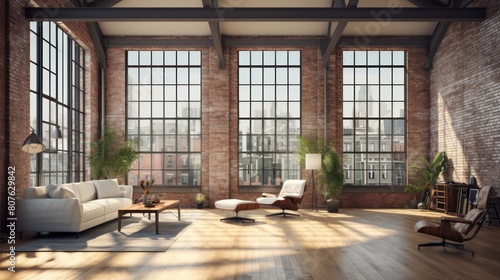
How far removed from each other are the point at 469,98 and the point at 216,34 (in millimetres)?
5923

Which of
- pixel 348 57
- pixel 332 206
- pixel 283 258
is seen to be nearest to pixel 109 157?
pixel 332 206

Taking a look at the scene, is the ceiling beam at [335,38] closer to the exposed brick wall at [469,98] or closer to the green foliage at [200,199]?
the exposed brick wall at [469,98]

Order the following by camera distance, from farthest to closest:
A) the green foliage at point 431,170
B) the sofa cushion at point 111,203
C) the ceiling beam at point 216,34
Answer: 1. the green foliage at point 431,170
2. the ceiling beam at point 216,34
3. the sofa cushion at point 111,203

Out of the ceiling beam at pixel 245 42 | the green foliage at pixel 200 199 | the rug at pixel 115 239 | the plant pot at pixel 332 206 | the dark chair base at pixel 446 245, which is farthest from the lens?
the ceiling beam at pixel 245 42

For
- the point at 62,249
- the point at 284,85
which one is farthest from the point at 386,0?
the point at 62,249

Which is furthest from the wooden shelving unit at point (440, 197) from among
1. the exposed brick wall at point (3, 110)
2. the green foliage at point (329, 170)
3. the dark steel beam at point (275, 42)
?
the exposed brick wall at point (3, 110)

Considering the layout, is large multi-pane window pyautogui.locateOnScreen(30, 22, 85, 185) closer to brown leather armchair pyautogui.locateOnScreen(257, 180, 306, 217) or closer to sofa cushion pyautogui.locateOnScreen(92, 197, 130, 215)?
sofa cushion pyautogui.locateOnScreen(92, 197, 130, 215)

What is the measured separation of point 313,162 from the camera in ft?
37.1

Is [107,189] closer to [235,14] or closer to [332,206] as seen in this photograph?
[235,14]

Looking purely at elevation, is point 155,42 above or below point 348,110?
above

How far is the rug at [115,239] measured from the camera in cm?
638

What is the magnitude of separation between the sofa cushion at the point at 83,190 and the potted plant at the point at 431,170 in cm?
791

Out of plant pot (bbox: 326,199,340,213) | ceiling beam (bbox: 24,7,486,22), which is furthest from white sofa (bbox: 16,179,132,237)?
plant pot (bbox: 326,199,340,213)

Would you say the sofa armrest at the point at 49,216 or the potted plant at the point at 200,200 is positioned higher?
the sofa armrest at the point at 49,216
